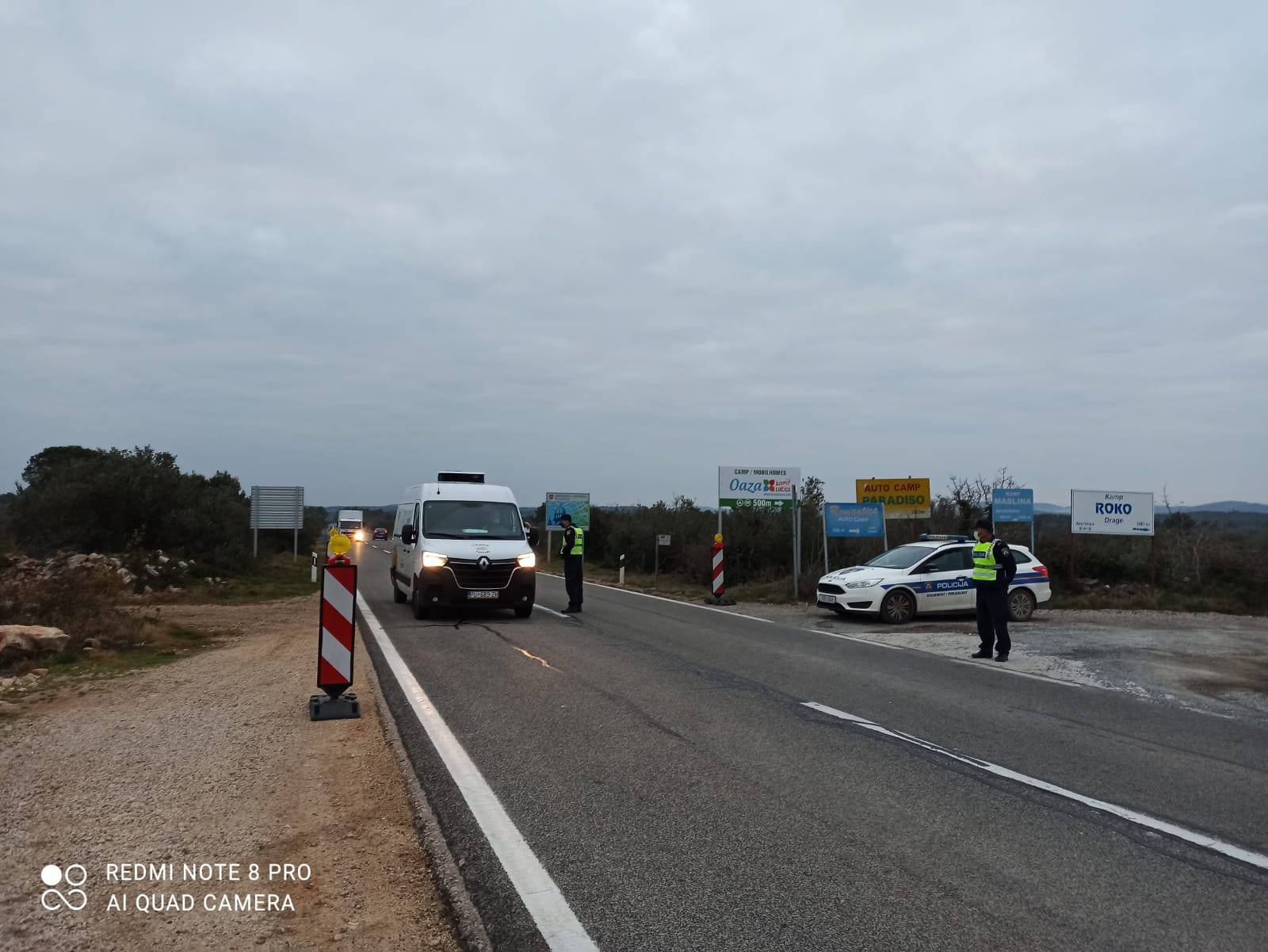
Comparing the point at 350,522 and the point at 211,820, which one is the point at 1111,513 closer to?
the point at 211,820

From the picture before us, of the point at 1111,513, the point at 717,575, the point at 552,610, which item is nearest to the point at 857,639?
the point at 552,610

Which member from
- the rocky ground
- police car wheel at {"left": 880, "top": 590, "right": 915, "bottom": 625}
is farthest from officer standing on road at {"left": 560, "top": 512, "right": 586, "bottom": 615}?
police car wheel at {"left": 880, "top": 590, "right": 915, "bottom": 625}

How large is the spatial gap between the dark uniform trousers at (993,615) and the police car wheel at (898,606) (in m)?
4.09

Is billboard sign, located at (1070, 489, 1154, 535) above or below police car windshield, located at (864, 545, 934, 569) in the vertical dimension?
above

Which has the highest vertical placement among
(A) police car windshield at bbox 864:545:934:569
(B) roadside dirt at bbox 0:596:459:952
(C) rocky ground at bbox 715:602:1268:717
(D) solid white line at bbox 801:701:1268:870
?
(A) police car windshield at bbox 864:545:934:569

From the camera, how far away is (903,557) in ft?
56.6

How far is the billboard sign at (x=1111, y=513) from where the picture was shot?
2111cm

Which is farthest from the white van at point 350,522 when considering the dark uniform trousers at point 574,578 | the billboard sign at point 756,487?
the dark uniform trousers at point 574,578

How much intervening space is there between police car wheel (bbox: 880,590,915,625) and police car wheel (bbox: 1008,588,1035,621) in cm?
205

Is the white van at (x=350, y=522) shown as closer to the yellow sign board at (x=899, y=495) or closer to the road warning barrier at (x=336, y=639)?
the yellow sign board at (x=899, y=495)

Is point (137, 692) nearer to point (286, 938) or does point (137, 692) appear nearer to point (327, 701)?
point (327, 701)

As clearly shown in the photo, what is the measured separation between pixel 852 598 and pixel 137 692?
1185 centimetres

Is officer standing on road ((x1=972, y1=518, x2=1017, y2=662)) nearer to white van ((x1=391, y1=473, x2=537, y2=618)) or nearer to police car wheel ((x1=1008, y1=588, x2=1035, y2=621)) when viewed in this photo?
police car wheel ((x1=1008, y1=588, x2=1035, y2=621))

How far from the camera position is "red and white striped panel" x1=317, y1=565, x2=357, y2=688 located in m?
7.71
